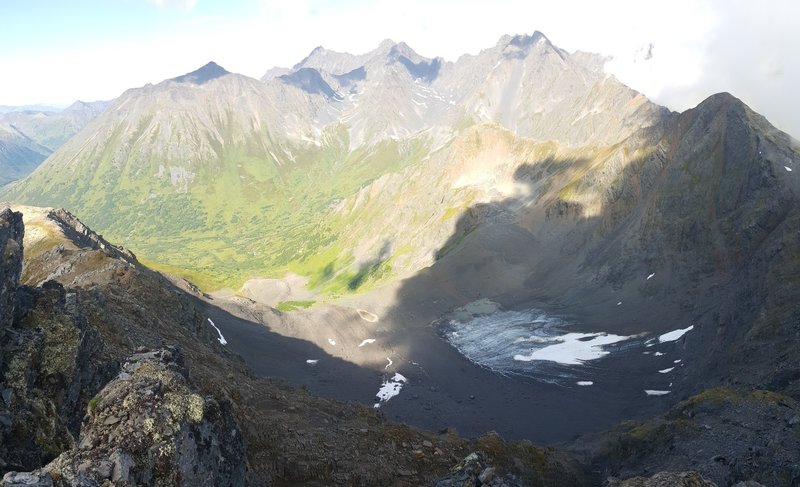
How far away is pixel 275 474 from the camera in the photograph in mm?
29719

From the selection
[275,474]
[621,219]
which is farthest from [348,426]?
[621,219]

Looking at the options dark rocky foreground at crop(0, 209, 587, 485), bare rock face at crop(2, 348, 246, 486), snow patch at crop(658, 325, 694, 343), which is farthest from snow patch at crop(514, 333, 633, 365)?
bare rock face at crop(2, 348, 246, 486)

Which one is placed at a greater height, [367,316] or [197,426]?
[197,426]

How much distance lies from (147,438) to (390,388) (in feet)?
284

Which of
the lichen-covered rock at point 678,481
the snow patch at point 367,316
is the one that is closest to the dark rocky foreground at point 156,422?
the lichen-covered rock at point 678,481

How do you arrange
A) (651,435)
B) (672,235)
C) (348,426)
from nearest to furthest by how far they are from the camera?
(348,426)
(651,435)
(672,235)

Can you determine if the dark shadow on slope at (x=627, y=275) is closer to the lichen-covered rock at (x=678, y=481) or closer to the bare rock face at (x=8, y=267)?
the lichen-covered rock at (x=678, y=481)

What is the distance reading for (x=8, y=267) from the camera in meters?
23.9

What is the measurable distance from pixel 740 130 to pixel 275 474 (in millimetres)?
140055

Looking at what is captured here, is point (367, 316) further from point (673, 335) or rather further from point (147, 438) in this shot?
point (147, 438)

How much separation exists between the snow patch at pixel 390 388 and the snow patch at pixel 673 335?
52943mm

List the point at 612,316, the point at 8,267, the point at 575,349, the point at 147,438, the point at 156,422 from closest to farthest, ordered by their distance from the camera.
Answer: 1. the point at 147,438
2. the point at 156,422
3. the point at 8,267
4. the point at 575,349
5. the point at 612,316

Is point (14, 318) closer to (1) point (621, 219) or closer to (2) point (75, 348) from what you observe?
(2) point (75, 348)

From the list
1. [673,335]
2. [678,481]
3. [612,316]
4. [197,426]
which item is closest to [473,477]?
[678,481]
